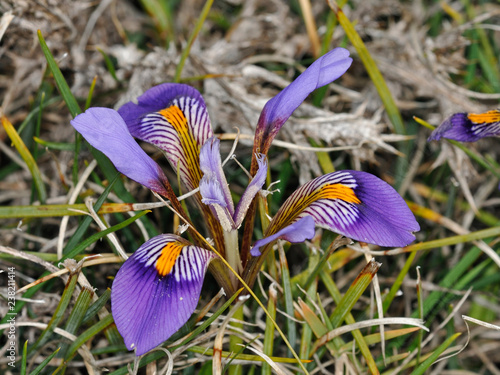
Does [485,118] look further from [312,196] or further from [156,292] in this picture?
[156,292]

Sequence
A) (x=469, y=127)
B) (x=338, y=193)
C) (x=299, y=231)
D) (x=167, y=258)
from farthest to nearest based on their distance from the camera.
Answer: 1. (x=469, y=127)
2. (x=338, y=193)
3. (x=167, y=258)
4. (x=299, y=231)

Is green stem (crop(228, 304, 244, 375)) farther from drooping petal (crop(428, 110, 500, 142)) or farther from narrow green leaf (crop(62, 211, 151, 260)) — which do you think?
drooping petal (crop(428, 110, 500, 142))

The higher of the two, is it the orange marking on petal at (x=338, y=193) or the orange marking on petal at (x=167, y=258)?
the orange marking on petal at (x=167, y=258)

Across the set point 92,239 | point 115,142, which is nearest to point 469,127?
point 115,142

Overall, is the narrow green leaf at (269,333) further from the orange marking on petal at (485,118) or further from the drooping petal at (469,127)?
the orange marking on petal at (485,118)

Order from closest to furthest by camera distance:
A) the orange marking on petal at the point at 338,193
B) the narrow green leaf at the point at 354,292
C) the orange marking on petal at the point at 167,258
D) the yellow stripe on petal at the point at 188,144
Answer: the orange marking on petal at the point at 167,258 → the orange marking on petal at the point at 338,193 → the narrow green leaf at the point at 354,292 → the yellow stripe on petal at the point at 188,144

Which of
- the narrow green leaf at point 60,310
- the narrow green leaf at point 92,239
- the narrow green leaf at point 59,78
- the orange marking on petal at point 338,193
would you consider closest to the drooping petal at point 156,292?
the narrow green leaf at point 92,239
